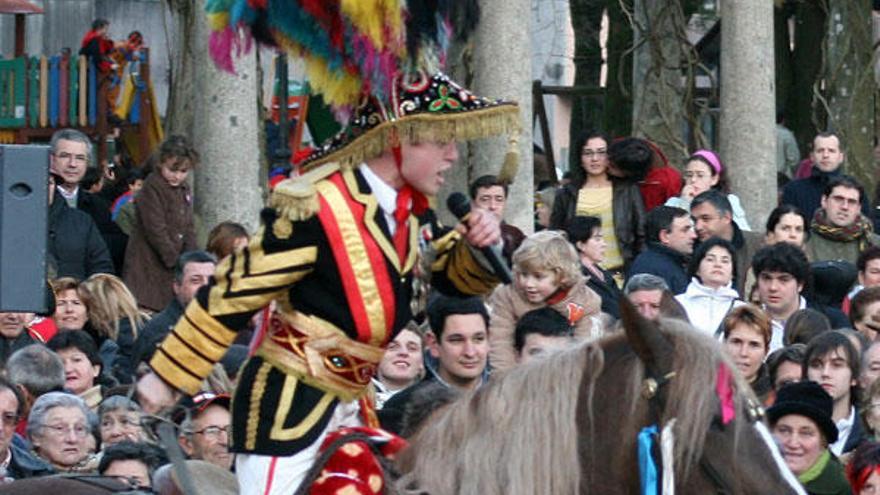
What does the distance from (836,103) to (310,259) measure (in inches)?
641

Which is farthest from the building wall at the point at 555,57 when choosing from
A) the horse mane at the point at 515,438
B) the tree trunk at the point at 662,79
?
the horse mane at the point at 515,438

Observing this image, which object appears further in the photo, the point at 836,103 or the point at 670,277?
the point at 836,103

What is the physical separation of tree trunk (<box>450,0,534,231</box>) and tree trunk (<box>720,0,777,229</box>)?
1.72 m

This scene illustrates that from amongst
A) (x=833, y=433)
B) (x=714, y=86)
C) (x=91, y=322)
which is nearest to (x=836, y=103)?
(x=714, y=86)

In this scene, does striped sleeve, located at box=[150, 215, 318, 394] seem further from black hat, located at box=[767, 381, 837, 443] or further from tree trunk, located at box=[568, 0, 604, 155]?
tree trunk, located at box=[568, 0, 604, 155]

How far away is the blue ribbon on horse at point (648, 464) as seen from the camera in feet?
16.8

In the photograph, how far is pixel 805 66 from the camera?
84.2 feet

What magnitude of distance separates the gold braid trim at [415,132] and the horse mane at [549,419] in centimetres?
75

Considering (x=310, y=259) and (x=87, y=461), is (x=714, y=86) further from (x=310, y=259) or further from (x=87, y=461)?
(x=310, y=259)

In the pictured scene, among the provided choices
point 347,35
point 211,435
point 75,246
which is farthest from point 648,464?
point 75,246

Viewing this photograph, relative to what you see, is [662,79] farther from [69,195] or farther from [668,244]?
[69,195]

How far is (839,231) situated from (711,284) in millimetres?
2238

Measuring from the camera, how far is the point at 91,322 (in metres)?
12.0

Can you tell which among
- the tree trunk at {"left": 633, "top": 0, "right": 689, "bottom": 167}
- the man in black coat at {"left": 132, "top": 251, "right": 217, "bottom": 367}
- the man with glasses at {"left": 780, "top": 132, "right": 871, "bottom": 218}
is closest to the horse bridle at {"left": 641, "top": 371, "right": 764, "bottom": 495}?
the man in black coat at {"left": 132, "top": 251, "right": 217, "bottom": 367}
